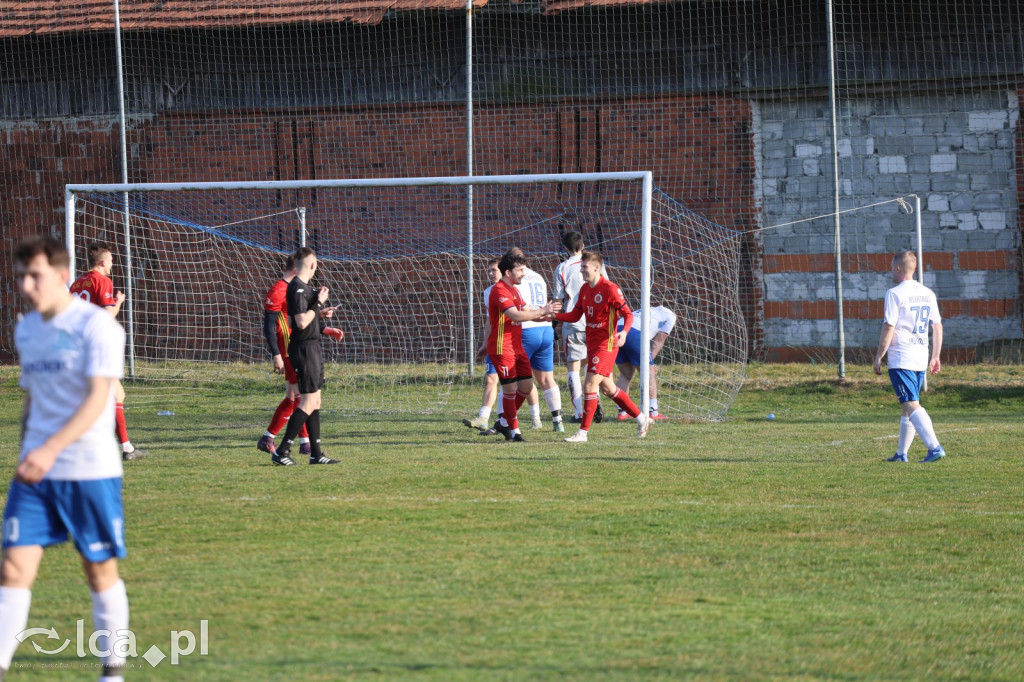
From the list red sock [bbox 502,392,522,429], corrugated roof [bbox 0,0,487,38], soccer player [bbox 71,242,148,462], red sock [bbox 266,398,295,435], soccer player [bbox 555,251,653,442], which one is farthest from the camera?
corrugated roof [bbox 0,0,487,38]

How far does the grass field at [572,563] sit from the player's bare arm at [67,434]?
0.89m

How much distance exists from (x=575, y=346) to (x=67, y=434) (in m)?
9.45

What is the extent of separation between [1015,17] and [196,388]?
47.9 ft

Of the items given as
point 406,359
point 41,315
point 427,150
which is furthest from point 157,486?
point 427,150

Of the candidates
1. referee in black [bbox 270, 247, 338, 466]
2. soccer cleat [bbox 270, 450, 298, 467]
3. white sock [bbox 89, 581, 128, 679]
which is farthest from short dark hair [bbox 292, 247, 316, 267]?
Result: white sock [bbox 89, 581, 128, 679]

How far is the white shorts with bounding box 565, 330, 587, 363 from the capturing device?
1338cm

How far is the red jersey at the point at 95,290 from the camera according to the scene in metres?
10.2

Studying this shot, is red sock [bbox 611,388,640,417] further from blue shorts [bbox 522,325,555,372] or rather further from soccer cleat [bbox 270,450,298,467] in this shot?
soccer cleat [bbox 270,450,298,467]

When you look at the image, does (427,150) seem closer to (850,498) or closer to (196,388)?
(196,388)

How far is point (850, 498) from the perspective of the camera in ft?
27.5

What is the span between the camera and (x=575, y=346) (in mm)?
13422

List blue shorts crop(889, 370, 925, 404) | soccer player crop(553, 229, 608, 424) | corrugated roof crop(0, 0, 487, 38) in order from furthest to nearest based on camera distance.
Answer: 1. corrugated roof crop(0, 0, 487, 38)
2. soccer player crop(553, 229, 608, 424)
3. blue shorts crop(889, 370, 925, 404)

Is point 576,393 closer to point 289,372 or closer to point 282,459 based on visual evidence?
point 289,372
